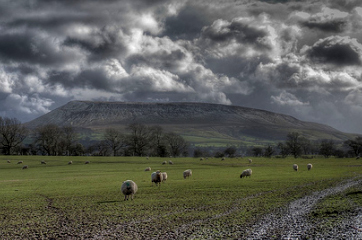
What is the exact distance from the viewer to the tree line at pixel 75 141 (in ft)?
401

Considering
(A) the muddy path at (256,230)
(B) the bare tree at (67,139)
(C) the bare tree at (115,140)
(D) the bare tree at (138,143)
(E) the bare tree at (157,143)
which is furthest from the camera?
(C) the bare tree at (115,140)

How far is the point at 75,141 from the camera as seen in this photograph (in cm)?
13462

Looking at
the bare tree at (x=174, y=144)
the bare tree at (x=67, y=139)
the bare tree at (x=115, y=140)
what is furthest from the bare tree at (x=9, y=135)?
the bare tree at (x=174, y=144)

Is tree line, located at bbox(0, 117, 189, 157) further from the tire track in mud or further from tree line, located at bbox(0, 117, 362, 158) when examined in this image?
the tire track in mud

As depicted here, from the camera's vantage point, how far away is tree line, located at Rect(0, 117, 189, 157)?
122 metres

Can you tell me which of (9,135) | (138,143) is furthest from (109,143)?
(9,135)

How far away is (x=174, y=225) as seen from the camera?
14.4 meters

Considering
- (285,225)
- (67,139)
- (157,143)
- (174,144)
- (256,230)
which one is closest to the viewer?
(256,230)

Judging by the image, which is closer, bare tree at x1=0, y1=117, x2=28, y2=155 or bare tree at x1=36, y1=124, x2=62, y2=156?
bare tree at x1=0, y1=117, x2=28, y2=155

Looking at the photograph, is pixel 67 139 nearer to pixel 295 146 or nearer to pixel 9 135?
pixel 9 135

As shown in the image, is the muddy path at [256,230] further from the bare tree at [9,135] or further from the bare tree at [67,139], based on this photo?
the bare tree at [9,135]

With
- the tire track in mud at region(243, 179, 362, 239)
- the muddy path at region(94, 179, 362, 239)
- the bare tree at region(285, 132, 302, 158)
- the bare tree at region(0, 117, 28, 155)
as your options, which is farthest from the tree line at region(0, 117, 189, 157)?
the muddy path at region(94, 179, 362, 239)

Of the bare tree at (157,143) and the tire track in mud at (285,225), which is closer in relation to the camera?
the tire track in mud at (285,225)

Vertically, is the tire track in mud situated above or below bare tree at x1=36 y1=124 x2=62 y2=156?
below
